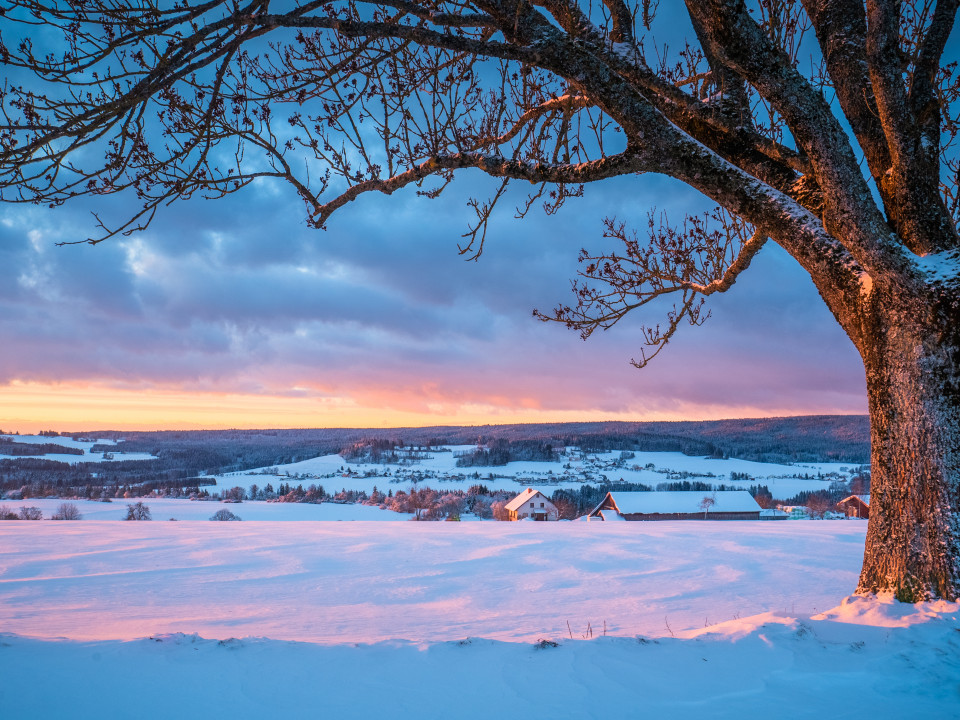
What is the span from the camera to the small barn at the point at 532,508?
27.9 meters

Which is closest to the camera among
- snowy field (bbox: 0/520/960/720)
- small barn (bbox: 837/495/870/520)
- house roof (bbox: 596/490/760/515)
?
snowy field (bbox: 0/520/960/720)

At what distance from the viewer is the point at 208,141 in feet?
11.7

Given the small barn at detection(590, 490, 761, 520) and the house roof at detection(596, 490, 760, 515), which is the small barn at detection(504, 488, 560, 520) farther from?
the house roof at detection(596, 490, 760, 515)

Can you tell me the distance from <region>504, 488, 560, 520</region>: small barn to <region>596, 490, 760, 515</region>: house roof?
463 centimetres

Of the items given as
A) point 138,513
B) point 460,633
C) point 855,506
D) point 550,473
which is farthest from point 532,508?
point 550,473

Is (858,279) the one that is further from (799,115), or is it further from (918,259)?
(799,115)

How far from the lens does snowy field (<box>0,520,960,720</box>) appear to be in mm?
2066

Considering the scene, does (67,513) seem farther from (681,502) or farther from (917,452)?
(681,502)

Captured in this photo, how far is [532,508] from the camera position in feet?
94.1

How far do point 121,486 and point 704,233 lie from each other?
A: 174 ft

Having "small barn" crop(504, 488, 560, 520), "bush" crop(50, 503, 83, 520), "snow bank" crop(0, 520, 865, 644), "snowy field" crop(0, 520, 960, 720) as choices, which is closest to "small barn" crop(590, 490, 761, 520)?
"small barn" crop(504, 488, 560, 520)

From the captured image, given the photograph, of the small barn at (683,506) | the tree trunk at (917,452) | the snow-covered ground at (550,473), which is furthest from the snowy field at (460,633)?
the snow-covered ground at (550,473)

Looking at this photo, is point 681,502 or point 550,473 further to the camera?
point 550,473

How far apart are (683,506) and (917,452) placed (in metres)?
21.6
